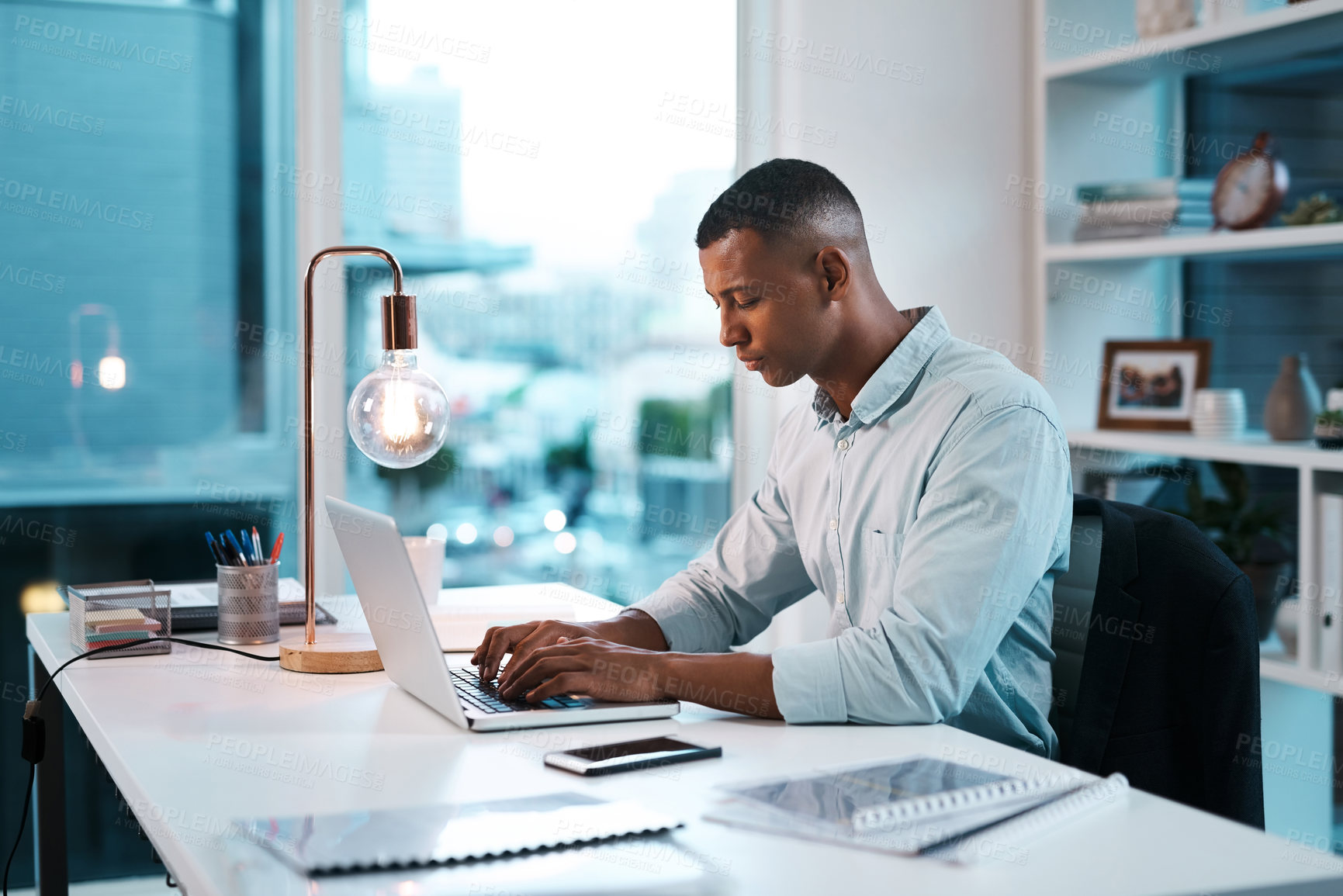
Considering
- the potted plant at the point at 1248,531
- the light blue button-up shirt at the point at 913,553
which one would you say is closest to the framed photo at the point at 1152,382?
the potted plant at the point at 1248,531

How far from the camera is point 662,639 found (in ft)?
5.46

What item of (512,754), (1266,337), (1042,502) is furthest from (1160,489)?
(512,754)

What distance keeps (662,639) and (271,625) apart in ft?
1.83

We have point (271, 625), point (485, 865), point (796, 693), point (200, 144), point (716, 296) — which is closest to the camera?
point (485, 865)

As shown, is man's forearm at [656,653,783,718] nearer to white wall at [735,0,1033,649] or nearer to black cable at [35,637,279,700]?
black cable at [35,637,279,700]

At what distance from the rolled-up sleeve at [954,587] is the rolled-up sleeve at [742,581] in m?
0.36

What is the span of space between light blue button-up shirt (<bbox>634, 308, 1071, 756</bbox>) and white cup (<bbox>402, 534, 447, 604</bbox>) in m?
0.37

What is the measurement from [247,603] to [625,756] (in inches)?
32.4

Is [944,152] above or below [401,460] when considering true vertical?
above

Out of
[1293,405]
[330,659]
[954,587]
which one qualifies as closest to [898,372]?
[954,587]

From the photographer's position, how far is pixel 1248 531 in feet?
8.84

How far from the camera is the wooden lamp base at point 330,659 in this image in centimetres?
155

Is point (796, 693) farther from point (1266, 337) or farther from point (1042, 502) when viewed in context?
point (1266, 337)

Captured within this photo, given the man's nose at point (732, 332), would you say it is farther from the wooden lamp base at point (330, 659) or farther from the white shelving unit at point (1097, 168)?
the white shelving unit at point (1097, 168)
